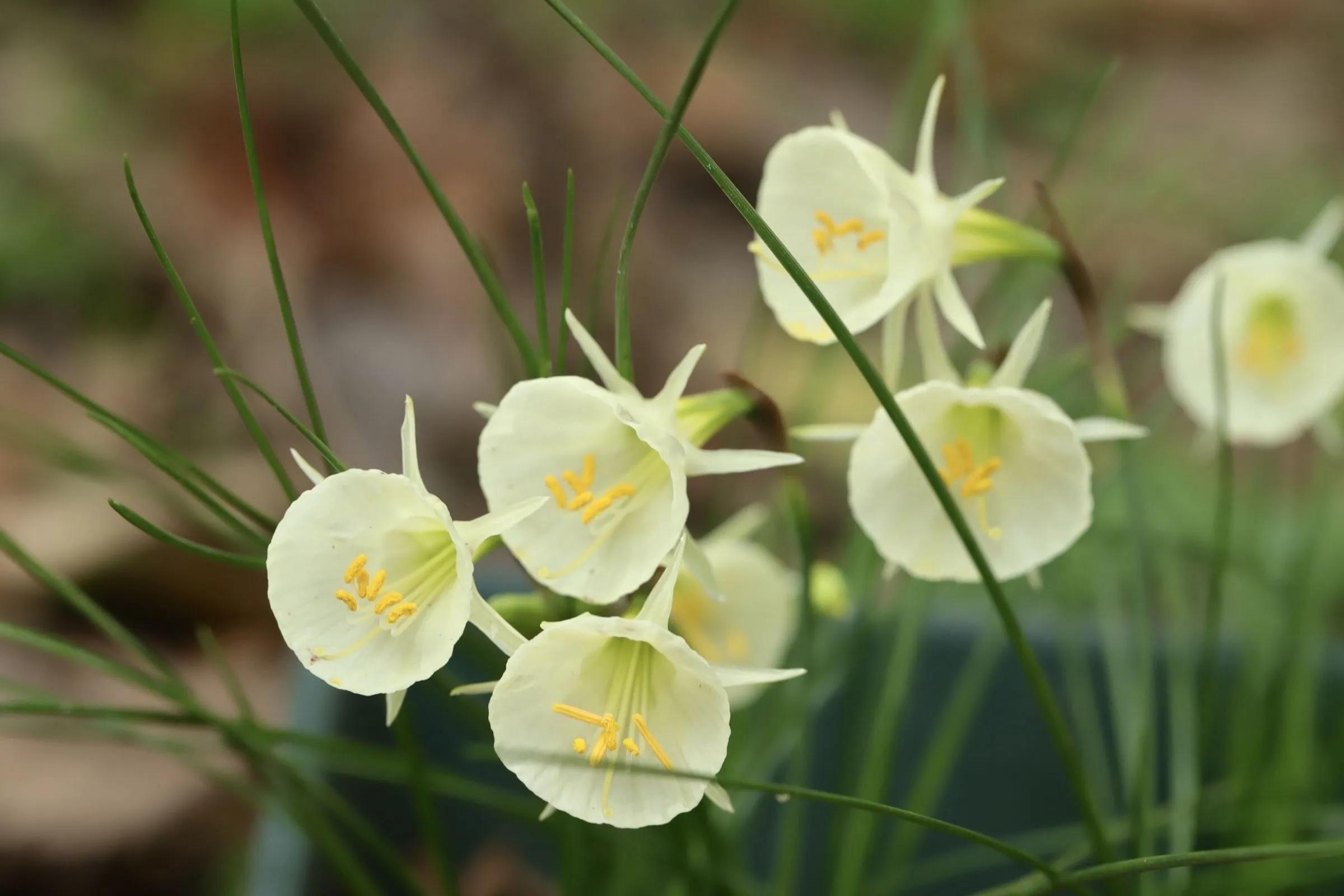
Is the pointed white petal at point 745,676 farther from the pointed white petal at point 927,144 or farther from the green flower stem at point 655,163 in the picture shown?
the pointed white petal at point 927,144

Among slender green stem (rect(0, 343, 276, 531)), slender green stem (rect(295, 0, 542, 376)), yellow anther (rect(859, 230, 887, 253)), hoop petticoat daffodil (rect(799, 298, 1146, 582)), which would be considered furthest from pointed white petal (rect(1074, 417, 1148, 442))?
slender green stem (rect(0, 343, 276, 531))

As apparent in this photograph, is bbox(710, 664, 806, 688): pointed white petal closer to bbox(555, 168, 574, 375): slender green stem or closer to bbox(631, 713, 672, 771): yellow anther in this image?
bbox(631, 713, 672, 771): yellow anther

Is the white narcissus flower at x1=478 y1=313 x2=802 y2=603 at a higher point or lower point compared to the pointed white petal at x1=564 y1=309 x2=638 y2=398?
lower

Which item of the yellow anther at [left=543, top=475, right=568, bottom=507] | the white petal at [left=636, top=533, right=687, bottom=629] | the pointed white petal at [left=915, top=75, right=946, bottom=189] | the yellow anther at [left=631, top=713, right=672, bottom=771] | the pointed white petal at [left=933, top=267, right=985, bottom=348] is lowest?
the yellow anther at [left=631, top=713, right=672, bottom=771]

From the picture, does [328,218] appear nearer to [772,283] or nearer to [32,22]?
[32,22]

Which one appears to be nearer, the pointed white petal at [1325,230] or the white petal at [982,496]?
the white petal at [982,496]

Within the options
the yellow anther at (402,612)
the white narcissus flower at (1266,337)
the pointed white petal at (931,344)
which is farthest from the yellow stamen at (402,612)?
the white narcissus flower at (1266,337)
